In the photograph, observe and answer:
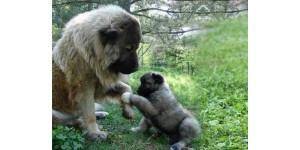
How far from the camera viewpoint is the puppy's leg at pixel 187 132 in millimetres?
2314

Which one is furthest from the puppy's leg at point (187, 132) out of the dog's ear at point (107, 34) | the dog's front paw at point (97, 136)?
the dog's ear at point (107, 34)

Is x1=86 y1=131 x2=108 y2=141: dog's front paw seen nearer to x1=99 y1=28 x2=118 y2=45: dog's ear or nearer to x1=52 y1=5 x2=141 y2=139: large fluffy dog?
x1=52 y1=5 x2=141 y2=139: large fluffy dog

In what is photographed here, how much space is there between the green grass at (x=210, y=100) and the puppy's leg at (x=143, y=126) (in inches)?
1.2

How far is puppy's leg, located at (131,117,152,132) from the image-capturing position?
2387 millimetres

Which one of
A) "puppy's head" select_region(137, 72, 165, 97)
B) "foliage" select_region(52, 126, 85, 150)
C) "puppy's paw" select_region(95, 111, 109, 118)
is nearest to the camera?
"foliage" select_region(52, 126, 85, 150)

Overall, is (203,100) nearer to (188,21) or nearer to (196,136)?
(196,136)

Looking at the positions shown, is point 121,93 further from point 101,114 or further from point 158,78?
point 158,78

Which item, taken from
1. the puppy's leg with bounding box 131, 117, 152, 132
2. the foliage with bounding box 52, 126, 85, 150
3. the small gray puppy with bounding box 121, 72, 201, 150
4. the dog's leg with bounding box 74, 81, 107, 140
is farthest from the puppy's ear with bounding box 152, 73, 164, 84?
the foliage with bounding box 52, 126, 85, 150

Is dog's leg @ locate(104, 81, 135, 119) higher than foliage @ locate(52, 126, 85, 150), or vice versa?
dog's leg @ locate(104, 81, 135, 119)

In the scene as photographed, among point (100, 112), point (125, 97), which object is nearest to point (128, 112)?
point (125, 97)

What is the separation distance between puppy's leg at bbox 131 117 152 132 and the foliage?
29 centimetres
